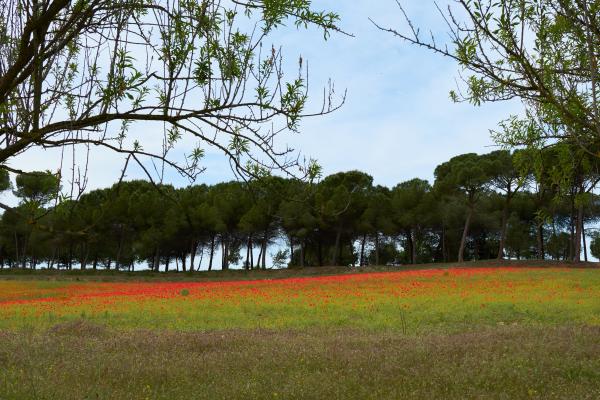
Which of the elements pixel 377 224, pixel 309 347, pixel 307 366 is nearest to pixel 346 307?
pixel 309 347

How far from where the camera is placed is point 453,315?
18.8m

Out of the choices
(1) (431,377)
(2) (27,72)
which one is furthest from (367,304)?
(2) (27,72)

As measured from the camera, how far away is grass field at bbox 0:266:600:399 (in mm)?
8414

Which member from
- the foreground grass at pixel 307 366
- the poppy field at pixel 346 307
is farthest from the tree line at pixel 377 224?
the foreground grass at pixel 307 366

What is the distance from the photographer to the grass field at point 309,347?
8.41 m

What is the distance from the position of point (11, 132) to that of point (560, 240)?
74.1 m

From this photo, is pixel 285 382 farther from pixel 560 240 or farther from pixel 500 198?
pixel 560 240

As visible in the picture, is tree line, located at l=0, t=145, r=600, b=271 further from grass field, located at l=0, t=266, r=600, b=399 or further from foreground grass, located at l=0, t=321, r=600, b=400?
foreground grass, located at l=0, t=321, r=600, b=400

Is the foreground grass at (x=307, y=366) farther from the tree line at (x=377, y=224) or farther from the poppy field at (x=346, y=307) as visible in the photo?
the tree line at (x=377, y=224)

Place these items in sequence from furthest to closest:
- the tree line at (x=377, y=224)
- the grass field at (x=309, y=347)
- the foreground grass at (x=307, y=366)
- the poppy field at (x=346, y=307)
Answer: the tree line at (x=377, y=224) → the poppy field at (x=346, y=307) → the grass field at (x=309, y=347) → the foreground grass at (x=307, y=366)

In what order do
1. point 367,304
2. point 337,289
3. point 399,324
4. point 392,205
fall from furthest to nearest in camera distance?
point 392,205 < point 337,289 < point 367,304 < point 399,324

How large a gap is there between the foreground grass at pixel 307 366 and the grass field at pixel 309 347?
0.11 feet

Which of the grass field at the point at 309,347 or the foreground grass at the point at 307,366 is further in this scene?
the grass field at the point at 309,347

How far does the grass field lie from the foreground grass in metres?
0.03
